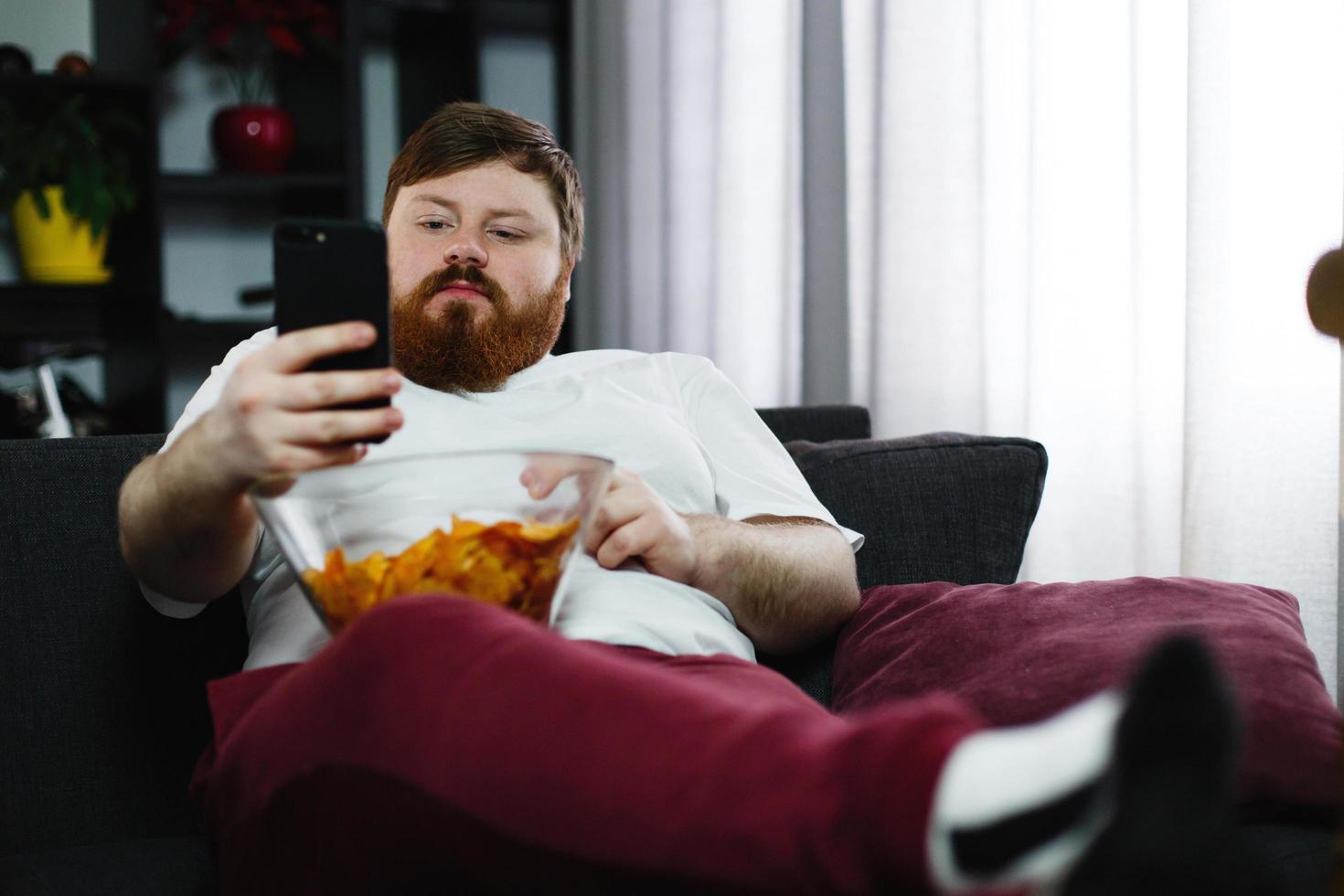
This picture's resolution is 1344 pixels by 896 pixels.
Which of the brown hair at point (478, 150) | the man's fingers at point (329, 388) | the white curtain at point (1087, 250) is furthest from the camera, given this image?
the brown hair at point (478, 150)

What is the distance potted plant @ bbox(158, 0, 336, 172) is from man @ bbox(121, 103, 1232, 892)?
5.58 ft

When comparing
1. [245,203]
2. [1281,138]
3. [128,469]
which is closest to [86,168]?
[245,203]

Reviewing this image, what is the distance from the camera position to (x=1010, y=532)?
57.9 inches

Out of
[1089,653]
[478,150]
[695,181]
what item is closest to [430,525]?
[1089,653]

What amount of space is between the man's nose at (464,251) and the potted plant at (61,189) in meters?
1.63

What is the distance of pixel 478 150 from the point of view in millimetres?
1507

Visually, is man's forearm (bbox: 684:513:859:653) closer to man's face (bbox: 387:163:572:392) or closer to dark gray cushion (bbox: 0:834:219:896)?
man's face (bbox: 387:163:572:392)

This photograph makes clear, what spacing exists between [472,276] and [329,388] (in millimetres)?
598

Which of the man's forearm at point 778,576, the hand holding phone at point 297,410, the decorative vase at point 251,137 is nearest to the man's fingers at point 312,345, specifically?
the hand holding phone at point 297,410

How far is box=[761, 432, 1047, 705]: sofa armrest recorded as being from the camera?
146cm

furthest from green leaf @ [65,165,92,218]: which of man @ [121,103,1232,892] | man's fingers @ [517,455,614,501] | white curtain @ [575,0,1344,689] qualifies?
man's fingers @ [517,455,614,501]

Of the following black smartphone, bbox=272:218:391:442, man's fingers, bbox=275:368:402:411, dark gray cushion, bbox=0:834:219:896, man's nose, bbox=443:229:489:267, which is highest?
man's nose, bbox=443:229:489:267

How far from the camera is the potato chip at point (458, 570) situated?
92 centimetres

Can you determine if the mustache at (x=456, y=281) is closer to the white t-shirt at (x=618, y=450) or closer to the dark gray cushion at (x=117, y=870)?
the white t-shirt at (x=618, y=450)
